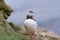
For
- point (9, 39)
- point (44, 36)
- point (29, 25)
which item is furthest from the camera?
point (44, 36)

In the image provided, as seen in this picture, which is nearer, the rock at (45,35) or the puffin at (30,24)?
the puffin at (30,24)

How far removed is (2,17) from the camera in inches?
586

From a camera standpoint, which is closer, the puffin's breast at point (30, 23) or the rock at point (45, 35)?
the puffin's breast at point (30, 23)

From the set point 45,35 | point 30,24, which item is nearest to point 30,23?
point 30,24

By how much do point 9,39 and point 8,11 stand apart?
501 centimetres

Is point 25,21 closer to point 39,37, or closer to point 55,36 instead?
point 39,37

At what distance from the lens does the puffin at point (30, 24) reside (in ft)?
46.9

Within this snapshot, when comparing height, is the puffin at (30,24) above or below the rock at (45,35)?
above

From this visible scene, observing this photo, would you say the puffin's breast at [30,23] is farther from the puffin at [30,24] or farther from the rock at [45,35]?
the rock at [45,35]

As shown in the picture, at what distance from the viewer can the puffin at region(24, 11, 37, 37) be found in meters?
14.3

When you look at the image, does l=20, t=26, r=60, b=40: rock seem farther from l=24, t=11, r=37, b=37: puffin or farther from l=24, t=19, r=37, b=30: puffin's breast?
l=24, t=19, r=37, b=30: puffin's breast

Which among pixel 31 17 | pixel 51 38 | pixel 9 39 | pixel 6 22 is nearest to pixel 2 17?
pixel 6 22

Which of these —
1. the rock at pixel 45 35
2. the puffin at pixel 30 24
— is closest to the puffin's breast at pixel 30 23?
the puffin at pixel 30 24

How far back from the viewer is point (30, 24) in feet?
47.0
